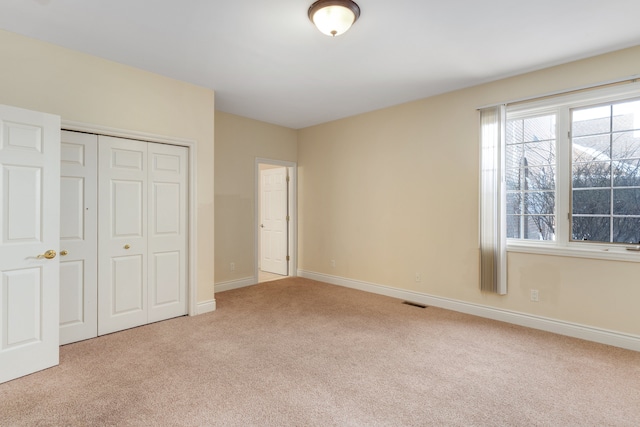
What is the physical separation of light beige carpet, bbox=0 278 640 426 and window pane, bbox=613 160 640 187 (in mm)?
1576

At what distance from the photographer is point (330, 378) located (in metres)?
2.51

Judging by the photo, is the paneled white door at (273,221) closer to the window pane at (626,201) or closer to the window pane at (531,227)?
the window pane at (531,227)

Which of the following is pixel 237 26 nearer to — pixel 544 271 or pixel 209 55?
pixel 209 55

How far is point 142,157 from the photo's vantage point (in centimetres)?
358

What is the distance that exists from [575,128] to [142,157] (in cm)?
466

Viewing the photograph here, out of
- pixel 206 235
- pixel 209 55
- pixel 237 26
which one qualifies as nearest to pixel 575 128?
pixel 237 26

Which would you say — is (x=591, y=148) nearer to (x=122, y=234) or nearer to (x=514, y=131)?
(x=514, y=131)

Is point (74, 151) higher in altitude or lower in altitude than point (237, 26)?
lower

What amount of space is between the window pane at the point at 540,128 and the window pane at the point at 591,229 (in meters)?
0.95

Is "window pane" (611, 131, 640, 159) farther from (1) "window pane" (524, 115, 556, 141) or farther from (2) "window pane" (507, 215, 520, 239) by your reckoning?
(2) "window pane" (507, 215, 520, 239)

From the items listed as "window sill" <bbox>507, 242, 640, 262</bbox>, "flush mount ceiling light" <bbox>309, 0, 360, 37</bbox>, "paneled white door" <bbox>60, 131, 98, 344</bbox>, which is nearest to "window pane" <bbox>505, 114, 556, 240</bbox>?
"window sill" <bbox>507, 242, 640, 262</bbox>

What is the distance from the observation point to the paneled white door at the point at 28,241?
243cm

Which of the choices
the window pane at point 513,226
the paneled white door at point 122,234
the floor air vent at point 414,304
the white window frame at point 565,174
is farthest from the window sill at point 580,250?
the paneled white door at point 122,234

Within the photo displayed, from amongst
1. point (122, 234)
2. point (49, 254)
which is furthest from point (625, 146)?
point (49, 254)
